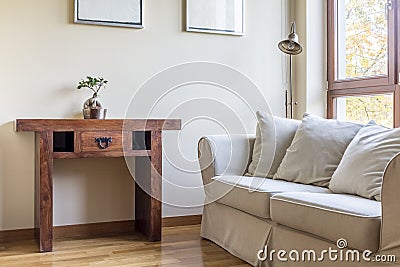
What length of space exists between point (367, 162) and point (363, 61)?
153cm

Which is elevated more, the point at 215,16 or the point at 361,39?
the point at 215,16

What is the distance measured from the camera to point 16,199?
3336 millimetres

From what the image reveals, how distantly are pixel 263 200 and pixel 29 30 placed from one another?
1.96m

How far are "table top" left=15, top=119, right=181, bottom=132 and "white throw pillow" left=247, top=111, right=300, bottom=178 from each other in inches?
22.1

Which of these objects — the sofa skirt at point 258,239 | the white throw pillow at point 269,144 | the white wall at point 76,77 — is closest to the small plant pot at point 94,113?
the white wall at point 76,77

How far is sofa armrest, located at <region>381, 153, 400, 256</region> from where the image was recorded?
185 cm

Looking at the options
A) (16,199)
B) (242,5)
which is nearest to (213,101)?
(242,5)

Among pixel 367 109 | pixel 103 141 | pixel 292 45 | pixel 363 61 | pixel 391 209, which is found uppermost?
pixel 292 45

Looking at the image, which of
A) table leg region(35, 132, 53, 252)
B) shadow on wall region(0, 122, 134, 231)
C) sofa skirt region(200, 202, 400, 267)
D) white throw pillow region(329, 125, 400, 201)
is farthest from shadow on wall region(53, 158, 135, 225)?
white throw pillow region(329, 125, 400, 201)

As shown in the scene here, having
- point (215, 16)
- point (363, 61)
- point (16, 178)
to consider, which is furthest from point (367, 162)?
point (16, 178)

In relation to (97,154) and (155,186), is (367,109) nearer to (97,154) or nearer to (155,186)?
(155,186)

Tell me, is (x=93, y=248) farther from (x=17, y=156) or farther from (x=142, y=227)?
(x=17, y=156)

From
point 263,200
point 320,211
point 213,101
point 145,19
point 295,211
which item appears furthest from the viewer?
point 213,101
